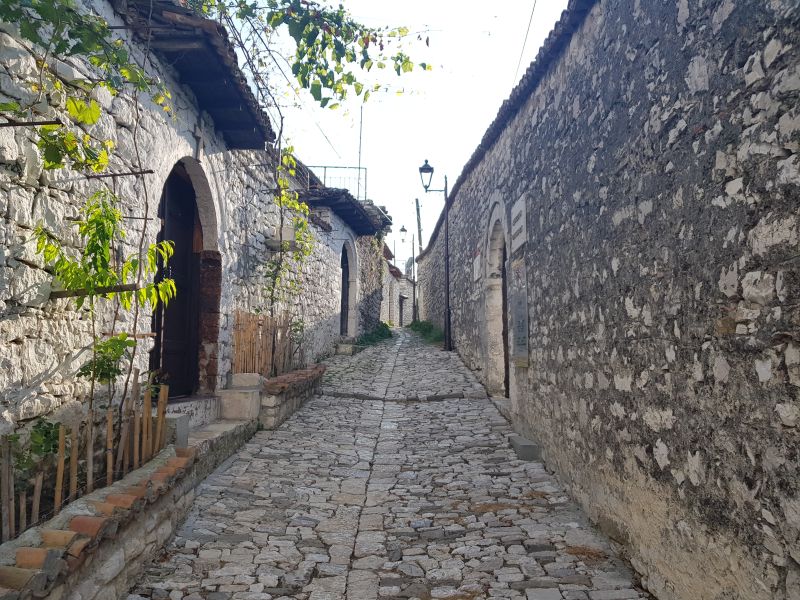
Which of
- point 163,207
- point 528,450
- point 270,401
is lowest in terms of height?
point 528,450

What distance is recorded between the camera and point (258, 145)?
5.97 metres

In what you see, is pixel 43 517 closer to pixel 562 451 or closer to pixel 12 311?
pixel 12 311

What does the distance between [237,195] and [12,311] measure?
3.77 meters

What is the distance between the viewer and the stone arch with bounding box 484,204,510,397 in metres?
7.66

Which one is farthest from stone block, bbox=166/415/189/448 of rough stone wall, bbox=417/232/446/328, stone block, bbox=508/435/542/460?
rough stone wall, bbox=417/232/446/328

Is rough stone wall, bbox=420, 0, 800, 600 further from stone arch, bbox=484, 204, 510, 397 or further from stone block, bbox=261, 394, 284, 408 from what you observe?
stone arch, bbox=484, 204, 510, 397

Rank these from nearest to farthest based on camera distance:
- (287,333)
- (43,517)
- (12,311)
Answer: (43,517)
(12,311)
(287,333)

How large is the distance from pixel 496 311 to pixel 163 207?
4.55 m

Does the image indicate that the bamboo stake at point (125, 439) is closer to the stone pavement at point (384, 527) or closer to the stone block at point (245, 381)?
the stone pavement at point (384, 527)

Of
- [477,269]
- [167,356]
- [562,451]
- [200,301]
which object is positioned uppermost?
[477,269]

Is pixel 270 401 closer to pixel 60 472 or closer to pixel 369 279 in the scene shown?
pixel 60 472

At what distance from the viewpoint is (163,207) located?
511 centimetres

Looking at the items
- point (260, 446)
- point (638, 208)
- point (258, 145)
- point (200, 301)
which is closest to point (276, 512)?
point (260, 446)

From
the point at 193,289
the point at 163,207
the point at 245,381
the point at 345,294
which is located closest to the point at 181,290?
the point at 193,289
